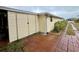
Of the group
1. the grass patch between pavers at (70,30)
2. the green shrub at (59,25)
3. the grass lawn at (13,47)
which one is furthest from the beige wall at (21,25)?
the grass patch between pavers at (70,30)

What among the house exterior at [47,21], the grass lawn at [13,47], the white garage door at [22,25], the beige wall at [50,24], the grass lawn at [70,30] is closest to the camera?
the grass lawn at [13,47]

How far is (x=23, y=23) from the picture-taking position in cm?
741

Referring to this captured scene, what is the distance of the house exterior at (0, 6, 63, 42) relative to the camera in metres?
7.15

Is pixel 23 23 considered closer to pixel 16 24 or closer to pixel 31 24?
pixel 16 24

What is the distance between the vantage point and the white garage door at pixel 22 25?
7344 mm

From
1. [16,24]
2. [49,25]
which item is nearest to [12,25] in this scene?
[16,24]

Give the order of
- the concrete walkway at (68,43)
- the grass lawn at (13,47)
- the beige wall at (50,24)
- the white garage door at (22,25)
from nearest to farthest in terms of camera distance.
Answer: the grass lawn at (13,47) < the concrete walkway at (68,43) < the white garage door at (22,25) < the beige wall at (50,24)

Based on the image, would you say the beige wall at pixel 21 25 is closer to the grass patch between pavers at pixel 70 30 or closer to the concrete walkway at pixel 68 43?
the concrete walkway at pixel 68 43

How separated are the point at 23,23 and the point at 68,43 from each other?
1972 millimetres

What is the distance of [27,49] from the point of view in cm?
695

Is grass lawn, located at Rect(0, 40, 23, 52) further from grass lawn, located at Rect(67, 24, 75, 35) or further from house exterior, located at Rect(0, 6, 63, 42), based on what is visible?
grass lawn, located at Rect(67, 24, 75, 35)

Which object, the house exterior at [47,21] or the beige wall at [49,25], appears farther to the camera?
the beige wall at [49,25]
